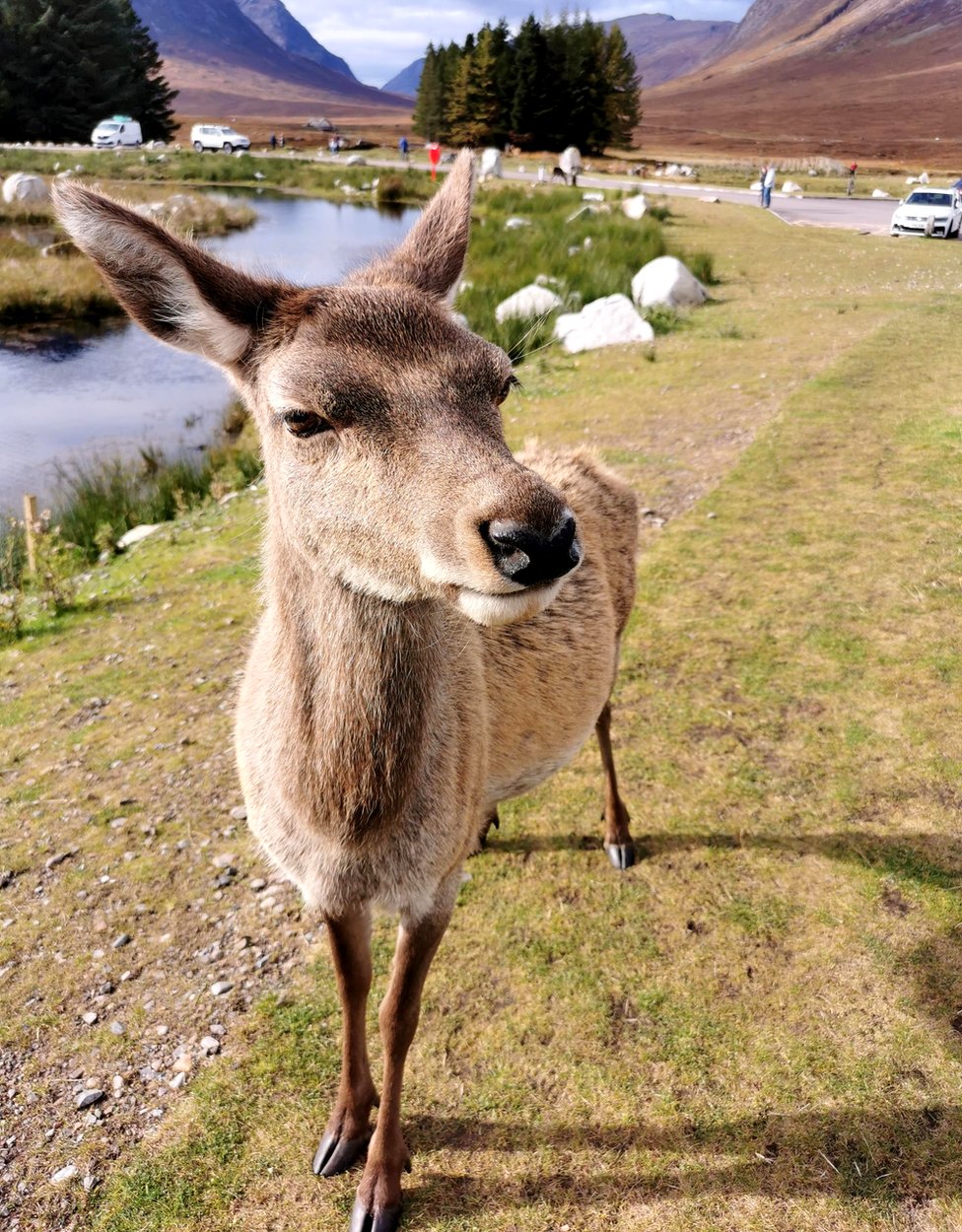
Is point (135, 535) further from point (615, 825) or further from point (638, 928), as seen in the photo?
point (638, 928)

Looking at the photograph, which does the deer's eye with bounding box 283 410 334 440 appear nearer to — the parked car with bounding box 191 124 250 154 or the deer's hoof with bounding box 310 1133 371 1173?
the deer's hoof with bounding box 310 1133 371 1173

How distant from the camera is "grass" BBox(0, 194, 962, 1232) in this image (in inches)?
126

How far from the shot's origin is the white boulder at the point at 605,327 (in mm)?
15258

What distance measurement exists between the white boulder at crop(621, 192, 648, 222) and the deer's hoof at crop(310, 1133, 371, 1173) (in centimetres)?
2876

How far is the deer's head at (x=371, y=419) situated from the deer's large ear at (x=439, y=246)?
0.28m

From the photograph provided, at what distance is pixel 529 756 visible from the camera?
379cm

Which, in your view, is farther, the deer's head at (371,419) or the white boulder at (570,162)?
the white boulder at (570,162)

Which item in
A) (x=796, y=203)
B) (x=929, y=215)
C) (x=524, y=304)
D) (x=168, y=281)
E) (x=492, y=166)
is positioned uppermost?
(x=492, y=166)

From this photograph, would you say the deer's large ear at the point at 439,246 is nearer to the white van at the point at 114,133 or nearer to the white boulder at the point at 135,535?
the white boulder at the point at 135,535

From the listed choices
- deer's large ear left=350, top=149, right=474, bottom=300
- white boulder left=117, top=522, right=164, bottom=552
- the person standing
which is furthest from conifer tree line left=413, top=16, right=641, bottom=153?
deer's large ear left=350, top=149, right=474, bottom=300

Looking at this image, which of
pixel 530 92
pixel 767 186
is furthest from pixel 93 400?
pixel 530 92

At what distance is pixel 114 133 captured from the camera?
5766cm

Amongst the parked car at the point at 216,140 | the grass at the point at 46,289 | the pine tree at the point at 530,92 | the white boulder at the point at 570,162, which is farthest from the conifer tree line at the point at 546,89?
the grass at the point at 46,289

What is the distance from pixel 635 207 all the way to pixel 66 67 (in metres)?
53.7
